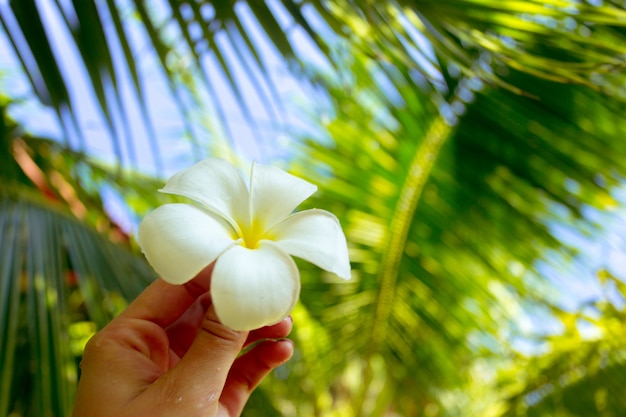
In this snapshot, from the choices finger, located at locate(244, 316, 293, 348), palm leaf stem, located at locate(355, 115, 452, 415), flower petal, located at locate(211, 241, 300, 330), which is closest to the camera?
flower petal, located at locate(211, 241, 300, 330)

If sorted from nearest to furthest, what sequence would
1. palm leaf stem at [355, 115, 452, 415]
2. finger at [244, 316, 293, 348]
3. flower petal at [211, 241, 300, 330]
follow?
flower petal at [211, 241, 300, 330] < finger at [244, 316, 293, 348] < palm leaf stem at [355, 115, 452, 415]

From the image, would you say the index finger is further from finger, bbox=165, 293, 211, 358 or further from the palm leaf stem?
the palm leaf stem

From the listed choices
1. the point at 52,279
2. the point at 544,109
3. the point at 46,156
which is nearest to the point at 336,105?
the point at 544,109

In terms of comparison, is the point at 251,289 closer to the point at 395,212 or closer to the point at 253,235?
the point at 253,235

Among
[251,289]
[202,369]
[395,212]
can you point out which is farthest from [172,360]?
[395,212]

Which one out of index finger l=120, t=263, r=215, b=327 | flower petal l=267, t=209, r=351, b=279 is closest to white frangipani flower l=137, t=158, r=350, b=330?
flower petal l=267, t=209, r=351, b=279

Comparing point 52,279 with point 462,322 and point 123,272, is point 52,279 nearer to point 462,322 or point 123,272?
point 123,272
